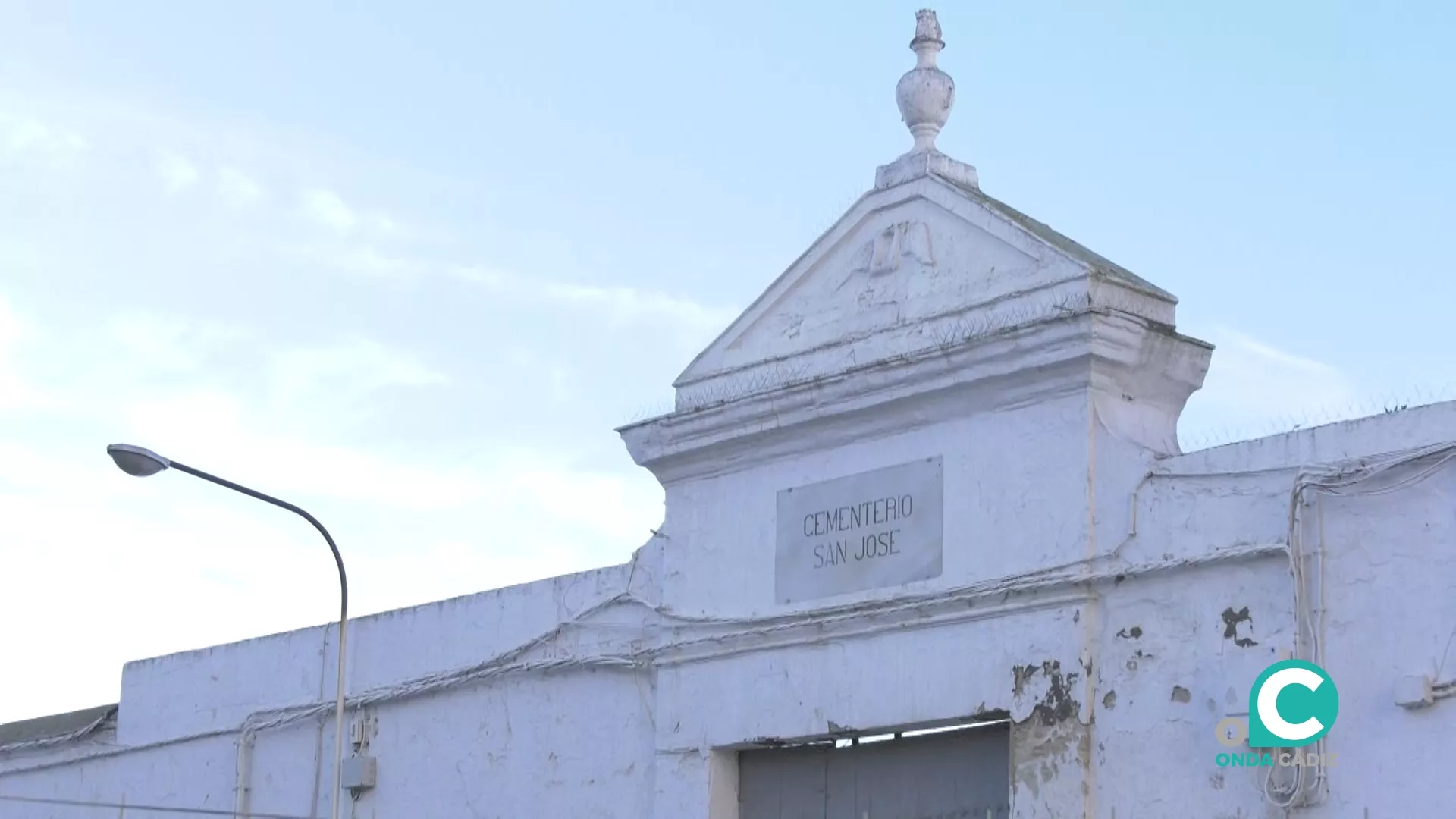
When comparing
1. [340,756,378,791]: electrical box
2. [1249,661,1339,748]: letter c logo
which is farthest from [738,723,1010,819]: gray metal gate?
[340,756,378,791]: electrical box

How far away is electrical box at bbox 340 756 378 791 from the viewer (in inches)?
682

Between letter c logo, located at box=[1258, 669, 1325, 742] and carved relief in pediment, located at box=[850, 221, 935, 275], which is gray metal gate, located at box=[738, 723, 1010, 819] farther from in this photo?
carved relief in pediment, located at box=[850, 221, 935, 275]

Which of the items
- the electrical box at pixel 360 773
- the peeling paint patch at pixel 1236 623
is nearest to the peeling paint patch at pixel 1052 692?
the peeling paint patch at pixel 1236 623

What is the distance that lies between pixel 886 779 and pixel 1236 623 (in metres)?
2.87

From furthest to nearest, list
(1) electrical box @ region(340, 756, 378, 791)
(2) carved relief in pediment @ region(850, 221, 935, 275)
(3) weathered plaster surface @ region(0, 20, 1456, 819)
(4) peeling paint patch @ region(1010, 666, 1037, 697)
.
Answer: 1. (1) electrical box @ region(340, 756, 378, 791)
2. (2) carved relief in pediment @ region(850, 221, 935, 275)
3. (4) peeling paint patch @ region(1010, 666, 1037, 697)
4. (3) weathered plaster surface @ region(0, 20, 1456, 819)

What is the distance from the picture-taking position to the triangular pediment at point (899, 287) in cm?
1338

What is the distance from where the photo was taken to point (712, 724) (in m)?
14.8

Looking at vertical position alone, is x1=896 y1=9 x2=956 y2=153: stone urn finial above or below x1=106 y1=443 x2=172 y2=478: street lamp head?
above

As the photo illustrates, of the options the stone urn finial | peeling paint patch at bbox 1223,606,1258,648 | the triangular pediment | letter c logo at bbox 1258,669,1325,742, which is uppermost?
the stone urn finial

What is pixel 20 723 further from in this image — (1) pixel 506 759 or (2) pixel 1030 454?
(2) pixel 1030 454

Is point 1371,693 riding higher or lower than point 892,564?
lower

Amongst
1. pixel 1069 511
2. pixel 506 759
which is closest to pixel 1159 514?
pixel 1069 511

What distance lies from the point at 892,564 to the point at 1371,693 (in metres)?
3.41
